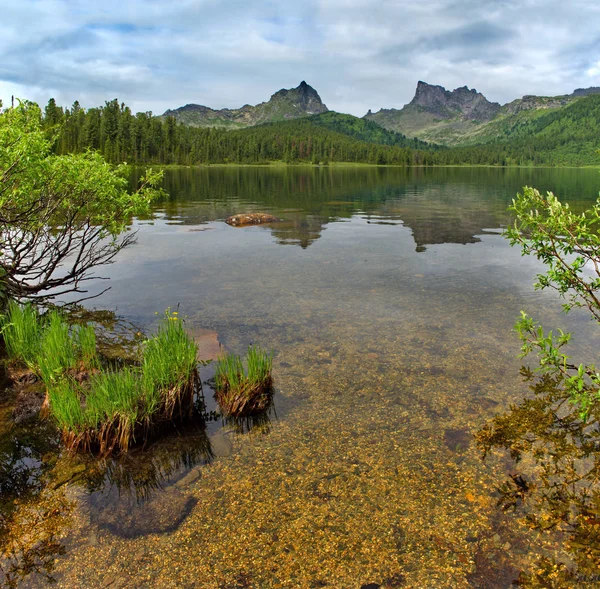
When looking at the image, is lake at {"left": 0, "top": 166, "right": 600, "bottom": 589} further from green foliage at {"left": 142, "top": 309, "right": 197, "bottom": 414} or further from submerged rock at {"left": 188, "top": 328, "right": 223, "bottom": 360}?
green foliage at {"left": 142, "top": 309, "right": 197, "bottom": 414}

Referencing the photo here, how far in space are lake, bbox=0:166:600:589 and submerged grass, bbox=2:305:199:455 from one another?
579 mm

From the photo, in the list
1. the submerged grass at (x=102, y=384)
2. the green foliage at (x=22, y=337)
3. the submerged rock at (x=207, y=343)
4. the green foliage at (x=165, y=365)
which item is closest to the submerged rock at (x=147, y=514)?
the submerged grass at (x=102, y=384)

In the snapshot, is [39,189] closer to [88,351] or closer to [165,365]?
[88,351]

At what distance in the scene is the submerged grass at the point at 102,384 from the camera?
29.4ft

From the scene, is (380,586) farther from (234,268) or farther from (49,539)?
(234,268)

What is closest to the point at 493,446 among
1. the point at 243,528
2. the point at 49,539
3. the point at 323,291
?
the point at 243,528

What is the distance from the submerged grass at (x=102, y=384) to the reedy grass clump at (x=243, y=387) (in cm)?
77

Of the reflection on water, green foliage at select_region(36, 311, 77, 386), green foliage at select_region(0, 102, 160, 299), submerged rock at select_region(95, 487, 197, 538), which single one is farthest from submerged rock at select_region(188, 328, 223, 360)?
the reflection on water

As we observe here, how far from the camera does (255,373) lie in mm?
10867

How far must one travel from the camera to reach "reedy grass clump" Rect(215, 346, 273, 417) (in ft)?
34.6

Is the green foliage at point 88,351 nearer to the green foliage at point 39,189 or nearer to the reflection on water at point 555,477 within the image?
the green foliage at point 39,189

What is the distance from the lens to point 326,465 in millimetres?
8703

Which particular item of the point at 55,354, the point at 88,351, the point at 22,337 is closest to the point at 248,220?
the point at 22,337

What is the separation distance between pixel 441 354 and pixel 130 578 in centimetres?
1035
